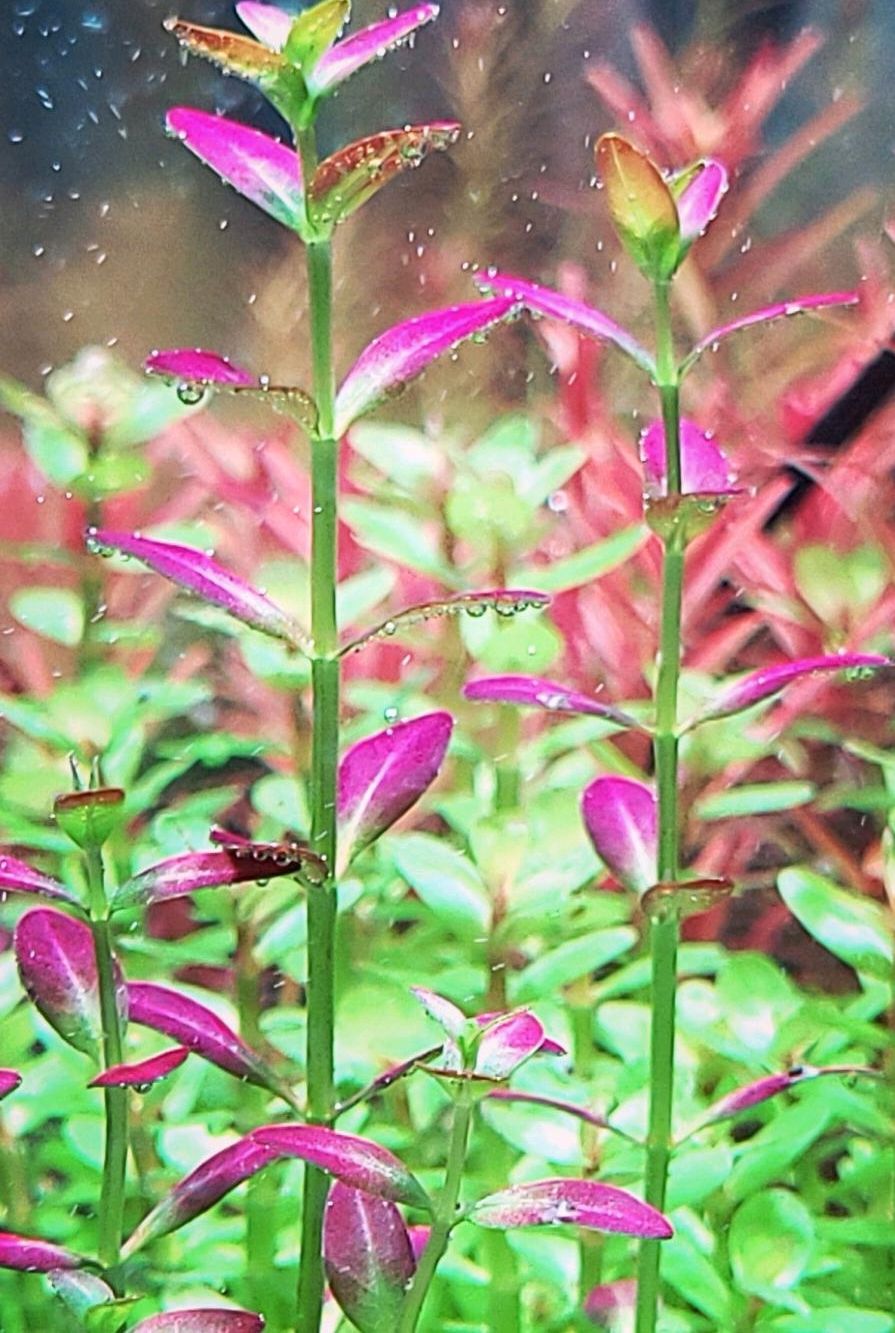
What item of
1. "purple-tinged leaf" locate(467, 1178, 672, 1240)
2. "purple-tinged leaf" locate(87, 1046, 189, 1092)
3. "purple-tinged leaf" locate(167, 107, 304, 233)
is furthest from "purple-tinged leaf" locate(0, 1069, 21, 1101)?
"purple-tinged leaf" locate(167, 107, 304, 233)

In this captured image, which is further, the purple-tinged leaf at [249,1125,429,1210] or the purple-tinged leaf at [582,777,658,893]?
the purple-tinged leaf at [582,777,658,893]

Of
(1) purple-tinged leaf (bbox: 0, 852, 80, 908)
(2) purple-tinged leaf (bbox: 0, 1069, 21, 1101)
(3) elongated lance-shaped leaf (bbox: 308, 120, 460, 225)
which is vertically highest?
(3) elongated lance-shaped leaf (bbox: 308, 120, 460, 225)

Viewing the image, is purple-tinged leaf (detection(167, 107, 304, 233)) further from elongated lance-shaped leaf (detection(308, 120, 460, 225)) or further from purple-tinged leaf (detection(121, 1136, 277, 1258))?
purple-tinged leaf (detection(121, 1136, 277, 1258))

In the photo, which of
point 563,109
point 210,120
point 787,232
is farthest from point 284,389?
point 787,232

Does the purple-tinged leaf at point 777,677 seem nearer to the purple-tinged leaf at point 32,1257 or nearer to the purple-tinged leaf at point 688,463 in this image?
the purple-tinged leaf at point 688,463

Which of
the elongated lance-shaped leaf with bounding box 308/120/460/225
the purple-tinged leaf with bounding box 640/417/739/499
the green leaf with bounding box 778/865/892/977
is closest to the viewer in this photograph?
the elongated lance-shaped leaf with bounding box 308/120/460/225

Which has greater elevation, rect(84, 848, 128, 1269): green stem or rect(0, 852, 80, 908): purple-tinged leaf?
rect(0, 852, 80, 908): purple-tinged leaf
